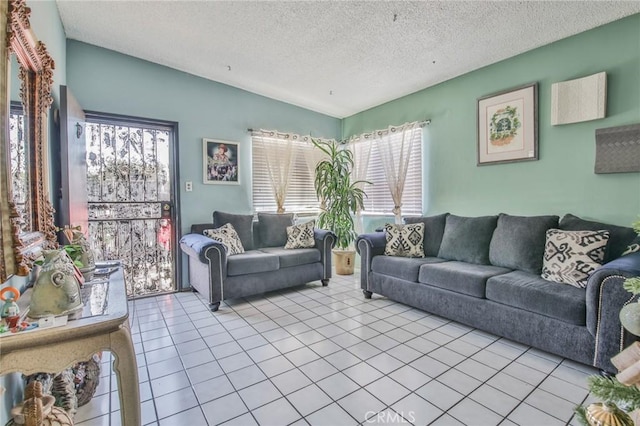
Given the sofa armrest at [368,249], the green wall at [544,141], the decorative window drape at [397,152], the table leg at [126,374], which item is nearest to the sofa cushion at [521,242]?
the green wall at [544,141]

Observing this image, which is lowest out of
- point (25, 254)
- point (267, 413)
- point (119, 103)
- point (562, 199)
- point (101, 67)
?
point (267, 413)

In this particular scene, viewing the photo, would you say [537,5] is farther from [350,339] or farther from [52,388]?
[52,388]

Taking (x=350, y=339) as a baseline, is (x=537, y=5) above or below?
above

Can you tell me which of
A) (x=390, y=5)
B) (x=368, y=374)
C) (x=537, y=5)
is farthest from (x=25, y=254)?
(x=537, y=5)

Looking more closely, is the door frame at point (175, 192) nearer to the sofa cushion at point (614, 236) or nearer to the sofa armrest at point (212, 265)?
the sofa armrest at point (212, 265)

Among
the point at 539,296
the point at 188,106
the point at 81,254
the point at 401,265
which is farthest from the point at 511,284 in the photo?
the point at 188,106

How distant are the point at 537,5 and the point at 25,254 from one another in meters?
3.54

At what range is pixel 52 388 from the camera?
1.48 meters

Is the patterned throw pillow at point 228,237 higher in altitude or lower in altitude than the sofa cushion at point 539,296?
higher

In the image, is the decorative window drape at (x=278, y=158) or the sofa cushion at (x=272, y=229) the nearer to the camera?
the sofa cushion at (x=272, y=229)

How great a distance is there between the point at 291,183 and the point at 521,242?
308cm

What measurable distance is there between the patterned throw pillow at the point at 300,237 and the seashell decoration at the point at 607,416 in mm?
3148

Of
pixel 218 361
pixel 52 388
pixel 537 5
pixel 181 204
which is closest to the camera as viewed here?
pixel 52 388

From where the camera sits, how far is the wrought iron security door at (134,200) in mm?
3363
